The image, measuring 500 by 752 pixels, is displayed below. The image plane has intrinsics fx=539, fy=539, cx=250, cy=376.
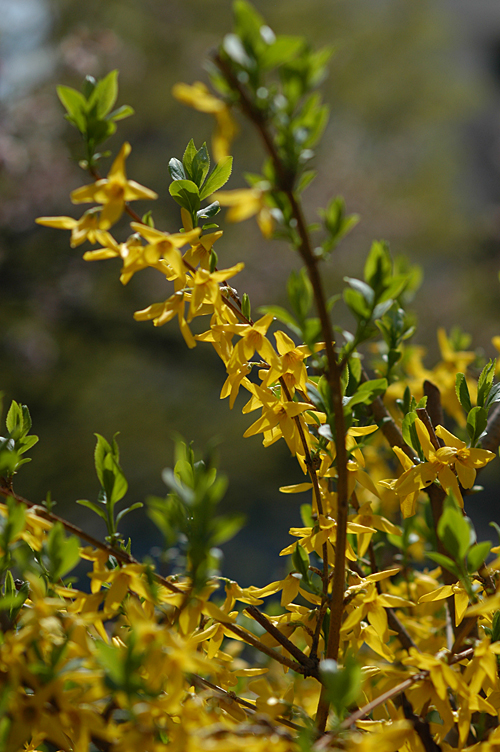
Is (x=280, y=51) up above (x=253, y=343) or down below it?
above

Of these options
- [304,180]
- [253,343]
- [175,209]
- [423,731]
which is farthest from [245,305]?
[175,209]

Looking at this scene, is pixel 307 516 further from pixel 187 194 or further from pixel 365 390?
pixel 187 194

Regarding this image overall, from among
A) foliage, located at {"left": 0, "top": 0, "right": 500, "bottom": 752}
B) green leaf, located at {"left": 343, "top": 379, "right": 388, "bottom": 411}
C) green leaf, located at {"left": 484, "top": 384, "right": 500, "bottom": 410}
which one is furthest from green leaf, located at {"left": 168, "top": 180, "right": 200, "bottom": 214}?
green leaf, located at {"left": 484, "top": 384, "right": 500, "bottom": 410}

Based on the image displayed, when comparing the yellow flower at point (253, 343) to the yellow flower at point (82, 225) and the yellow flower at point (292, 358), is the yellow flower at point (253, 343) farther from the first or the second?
the yellow flower at point (82, 225)

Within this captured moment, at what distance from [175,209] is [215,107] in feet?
12.5

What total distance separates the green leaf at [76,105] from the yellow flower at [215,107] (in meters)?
0.10

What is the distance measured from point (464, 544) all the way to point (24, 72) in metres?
4.07

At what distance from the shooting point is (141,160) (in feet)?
12.6

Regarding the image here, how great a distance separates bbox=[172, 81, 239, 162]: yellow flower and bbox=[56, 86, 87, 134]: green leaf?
0.33 ft

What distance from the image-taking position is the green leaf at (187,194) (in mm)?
424

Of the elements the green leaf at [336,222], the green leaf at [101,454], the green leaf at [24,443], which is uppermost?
the green leaf at [336,222]

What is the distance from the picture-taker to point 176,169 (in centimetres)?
46

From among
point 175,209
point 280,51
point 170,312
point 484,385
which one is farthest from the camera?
point 175,209

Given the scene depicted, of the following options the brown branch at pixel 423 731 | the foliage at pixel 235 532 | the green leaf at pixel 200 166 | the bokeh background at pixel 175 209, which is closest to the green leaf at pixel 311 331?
the foliage at pixel 235 532
